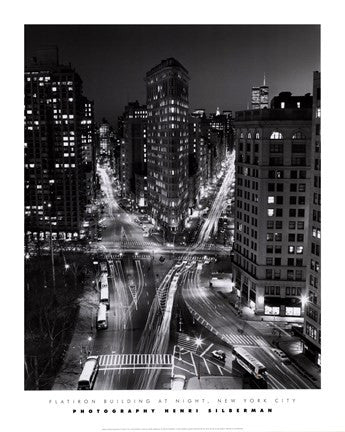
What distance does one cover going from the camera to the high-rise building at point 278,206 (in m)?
36.0

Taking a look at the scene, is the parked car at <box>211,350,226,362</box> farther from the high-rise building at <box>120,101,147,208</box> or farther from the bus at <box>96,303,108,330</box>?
the high-rise building at <box>120,101,147,208</box>

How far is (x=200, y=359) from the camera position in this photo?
29.5m

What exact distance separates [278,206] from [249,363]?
13.5 m

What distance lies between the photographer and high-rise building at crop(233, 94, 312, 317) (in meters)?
36.0

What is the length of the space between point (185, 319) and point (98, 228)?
34500 mm

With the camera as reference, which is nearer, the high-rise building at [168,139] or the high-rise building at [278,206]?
the high-rise building at [278,206]

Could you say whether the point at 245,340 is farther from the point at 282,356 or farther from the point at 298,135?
the point at 298,135

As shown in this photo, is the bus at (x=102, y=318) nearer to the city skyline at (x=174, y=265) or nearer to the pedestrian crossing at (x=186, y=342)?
the city skyline at (x=174, y=265)

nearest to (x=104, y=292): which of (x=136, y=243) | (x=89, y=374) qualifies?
(x=89, y=374)

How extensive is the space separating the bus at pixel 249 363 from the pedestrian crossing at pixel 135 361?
4.02 metres

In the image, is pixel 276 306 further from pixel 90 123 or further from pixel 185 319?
pixel 90 123

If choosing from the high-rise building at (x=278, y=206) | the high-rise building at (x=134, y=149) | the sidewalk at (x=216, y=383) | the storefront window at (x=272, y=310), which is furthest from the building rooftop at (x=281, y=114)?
the high-rise building at (x=134, y=149)
